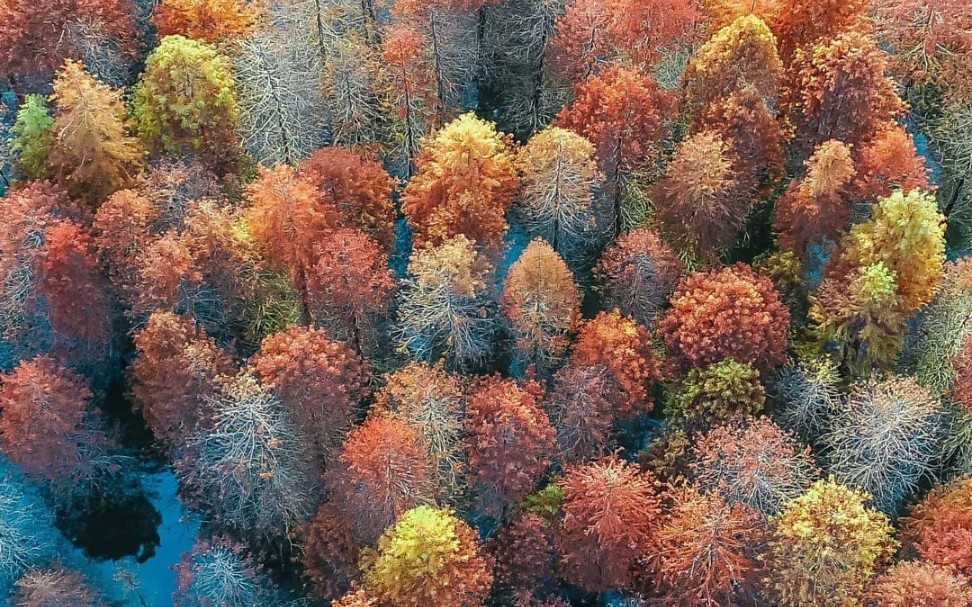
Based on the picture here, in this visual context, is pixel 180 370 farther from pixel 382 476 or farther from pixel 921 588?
pixel 921 588

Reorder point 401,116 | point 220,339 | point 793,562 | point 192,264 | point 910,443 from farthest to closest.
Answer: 1. point 401,116
2. point 220,339
3. point 192,264
4. point 910,443
5. point 793,562

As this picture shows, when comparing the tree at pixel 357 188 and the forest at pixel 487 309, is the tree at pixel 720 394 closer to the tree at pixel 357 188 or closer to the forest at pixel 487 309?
the forest at pixel 487 309

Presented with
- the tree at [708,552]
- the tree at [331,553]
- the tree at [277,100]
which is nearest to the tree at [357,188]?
the tree at [277,100]

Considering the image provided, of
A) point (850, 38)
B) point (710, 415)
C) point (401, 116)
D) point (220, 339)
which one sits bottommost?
point (220, 339)

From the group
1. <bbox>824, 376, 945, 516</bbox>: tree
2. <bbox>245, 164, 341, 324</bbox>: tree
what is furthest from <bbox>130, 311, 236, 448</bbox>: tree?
<bbox>824, 376, 945, 516</bbox>: tree

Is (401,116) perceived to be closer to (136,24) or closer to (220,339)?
(220,339)

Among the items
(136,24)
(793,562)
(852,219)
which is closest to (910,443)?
(793,562)
